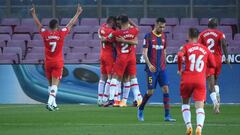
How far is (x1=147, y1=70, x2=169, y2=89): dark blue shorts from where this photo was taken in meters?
20.1

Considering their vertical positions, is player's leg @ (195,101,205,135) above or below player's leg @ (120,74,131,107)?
above

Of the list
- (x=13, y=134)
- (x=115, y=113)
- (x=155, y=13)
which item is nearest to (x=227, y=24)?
(x=155, y=13)

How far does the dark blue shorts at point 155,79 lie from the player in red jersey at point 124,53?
3.75m

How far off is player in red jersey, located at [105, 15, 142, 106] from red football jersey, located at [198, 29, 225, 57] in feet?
6.70

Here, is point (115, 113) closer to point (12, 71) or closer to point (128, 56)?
point (128, 56)

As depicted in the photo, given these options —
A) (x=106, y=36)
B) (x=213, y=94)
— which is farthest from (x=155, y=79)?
(x=106, y=36)

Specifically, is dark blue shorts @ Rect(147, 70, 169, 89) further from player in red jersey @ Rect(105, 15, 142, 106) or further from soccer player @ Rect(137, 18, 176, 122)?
player in red jersey @ Rect(105, 15, 142, 106)

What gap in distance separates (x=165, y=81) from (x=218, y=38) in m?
3.41

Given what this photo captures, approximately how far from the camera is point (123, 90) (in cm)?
2566

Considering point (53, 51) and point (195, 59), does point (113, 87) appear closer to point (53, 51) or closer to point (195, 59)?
point (53, 51)

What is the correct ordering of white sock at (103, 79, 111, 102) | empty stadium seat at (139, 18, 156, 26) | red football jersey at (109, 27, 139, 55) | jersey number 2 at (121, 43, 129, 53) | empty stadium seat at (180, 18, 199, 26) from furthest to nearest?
empty stadium seat at (139, 18, 156, 26)
empty stadium seat at (180, 18, 199, 26)
white sock at (103, 79, 111, 102)
jersey number 2 at (121, 43, 129, 53)
red football jersey at (109, 27, 139, 55)

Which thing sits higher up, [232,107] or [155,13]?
[155,13]

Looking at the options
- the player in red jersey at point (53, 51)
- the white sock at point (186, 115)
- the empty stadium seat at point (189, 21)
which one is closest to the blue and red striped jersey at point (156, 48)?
the player in red jersey at point (53, 51)

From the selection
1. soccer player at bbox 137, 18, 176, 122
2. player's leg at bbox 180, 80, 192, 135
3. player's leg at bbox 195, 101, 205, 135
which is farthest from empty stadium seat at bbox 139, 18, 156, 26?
player's leg at bbox 195, 101, 205, 135
